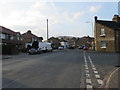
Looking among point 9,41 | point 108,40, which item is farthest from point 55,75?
point 9,41

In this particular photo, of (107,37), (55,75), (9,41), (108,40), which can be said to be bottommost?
(55,75)

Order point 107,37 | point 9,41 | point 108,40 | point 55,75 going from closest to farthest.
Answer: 1. point 55,75
2. point 108,40
3. point 107,37
4. point 9,41

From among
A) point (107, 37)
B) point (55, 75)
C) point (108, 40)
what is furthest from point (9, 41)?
point (55, 75)

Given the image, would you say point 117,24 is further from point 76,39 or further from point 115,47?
point 76,39

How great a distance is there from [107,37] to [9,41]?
1166 inches

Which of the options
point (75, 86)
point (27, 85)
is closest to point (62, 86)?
point (75, 86)

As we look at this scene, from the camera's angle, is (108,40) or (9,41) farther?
(9,41)

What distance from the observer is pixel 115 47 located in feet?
160

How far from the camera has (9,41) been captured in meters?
64.9

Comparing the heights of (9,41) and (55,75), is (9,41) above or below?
above

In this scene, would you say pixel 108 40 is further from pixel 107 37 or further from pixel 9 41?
pixel 9 41

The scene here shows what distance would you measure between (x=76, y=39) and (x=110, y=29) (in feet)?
425

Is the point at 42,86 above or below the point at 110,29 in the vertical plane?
below

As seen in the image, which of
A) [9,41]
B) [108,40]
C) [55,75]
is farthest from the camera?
[9,41]
